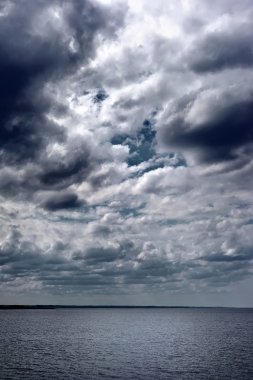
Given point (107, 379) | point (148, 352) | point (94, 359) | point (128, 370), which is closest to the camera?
point (107, 379)

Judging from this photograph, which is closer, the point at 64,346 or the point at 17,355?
the point at 17,355

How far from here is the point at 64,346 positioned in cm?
9844

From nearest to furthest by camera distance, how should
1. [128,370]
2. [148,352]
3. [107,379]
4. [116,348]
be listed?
[107,379] < [128,370] < [148,352] < [116,348]

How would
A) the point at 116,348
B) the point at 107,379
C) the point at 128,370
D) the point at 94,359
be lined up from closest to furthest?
the point at 107,379, the point at 128,370, the point at 94,359, the point at 116,348

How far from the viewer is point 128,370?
63812mm

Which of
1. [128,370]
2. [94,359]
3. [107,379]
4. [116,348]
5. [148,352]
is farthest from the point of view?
[116,348]

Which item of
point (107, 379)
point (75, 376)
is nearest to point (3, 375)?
point (75, 376)

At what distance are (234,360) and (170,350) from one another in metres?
18.2

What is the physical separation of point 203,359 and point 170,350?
14671 millimetres

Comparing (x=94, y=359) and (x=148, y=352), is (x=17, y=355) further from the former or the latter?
(x=148, y=352)

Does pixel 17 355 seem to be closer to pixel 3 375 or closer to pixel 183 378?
pixel 3 375

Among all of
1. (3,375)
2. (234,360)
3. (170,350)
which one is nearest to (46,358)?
(3,375)

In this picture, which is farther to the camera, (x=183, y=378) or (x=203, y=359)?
(x=203, y=359)

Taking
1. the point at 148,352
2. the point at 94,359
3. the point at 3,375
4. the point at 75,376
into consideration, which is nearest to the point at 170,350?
the point at 148,352
